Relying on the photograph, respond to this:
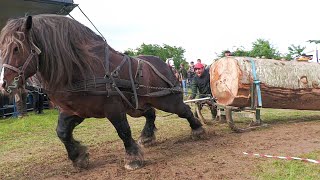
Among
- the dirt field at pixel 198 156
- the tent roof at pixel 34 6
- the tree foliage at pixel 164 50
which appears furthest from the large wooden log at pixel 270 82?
the tree foliage at pixel 164 50

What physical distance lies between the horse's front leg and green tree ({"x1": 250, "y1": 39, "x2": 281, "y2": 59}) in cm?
3232

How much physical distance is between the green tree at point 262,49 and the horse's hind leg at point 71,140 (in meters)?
32.4

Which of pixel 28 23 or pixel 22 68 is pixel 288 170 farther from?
pixel 28 23

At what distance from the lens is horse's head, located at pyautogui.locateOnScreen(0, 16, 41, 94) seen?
13.2ft

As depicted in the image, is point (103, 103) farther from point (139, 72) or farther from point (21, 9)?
point (21, 9)

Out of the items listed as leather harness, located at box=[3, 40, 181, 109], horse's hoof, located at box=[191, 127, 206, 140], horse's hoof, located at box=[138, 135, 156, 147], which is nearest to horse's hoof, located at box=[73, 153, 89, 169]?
leather harness, located at box=[3, 40, 181, 109]

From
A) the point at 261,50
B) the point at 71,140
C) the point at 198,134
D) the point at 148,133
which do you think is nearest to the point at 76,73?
the point at 71,140

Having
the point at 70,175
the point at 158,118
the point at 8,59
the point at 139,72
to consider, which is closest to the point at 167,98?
the point at 139,72

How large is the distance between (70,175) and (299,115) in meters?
6.65

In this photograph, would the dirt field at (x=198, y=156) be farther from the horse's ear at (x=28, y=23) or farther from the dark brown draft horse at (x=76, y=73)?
the horse's ear at (x=28, y=23)

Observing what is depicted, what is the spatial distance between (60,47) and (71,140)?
1444 millimetres

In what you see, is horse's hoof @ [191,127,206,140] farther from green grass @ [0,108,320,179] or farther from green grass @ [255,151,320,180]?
green grass @ [255,151,320,180]

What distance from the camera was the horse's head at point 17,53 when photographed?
4031 mm

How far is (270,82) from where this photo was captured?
25.3ft
